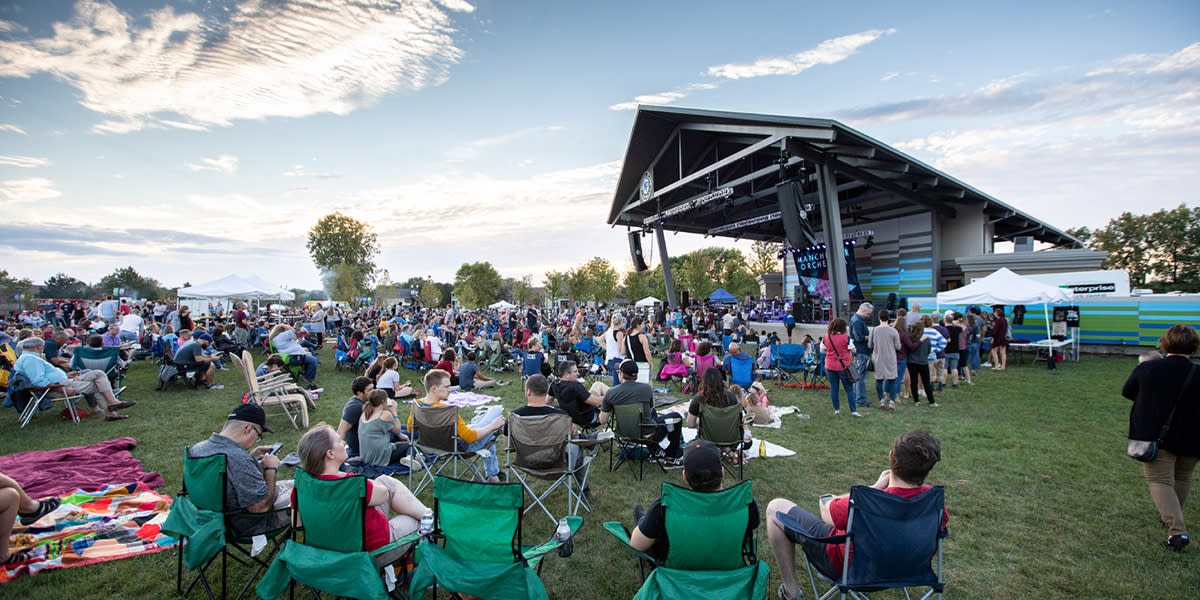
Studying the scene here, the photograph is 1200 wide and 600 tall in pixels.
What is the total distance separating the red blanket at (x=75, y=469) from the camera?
14.3 feet

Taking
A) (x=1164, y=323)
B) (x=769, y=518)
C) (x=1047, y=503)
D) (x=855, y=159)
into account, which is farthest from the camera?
(x=855, y=159)

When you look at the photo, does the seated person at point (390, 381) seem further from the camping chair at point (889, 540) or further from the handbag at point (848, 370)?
the handbag at point (848, 370)

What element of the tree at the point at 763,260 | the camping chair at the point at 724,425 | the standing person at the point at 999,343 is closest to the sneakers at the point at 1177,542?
the camping chair at the point at 724,425

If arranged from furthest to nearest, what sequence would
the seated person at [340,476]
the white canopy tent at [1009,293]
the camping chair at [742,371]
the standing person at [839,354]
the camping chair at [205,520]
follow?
the white canopy tent at [1009,293] → the camping chair at [742,371] → the standing person at [839,354] → the camping chair at [205,520] → the seated person at [340,476]

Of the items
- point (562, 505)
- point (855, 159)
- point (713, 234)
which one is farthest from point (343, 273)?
point (562, 505)

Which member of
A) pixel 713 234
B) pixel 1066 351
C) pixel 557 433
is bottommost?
pixel 1066 351

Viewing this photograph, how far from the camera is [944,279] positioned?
63.0 ft

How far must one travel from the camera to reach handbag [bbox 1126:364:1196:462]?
311 centimetres

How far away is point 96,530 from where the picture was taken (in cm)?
354

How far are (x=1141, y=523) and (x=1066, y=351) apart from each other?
14.0 m

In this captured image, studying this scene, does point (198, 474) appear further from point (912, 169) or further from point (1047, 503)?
point (912, 169)

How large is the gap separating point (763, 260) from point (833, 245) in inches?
1333

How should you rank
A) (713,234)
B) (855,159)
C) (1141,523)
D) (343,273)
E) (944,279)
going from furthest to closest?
(343,273) → (713,234) → (944,279) → (855,159) → (1141,523)

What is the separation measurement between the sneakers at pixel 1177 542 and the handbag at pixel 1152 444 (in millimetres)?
497
